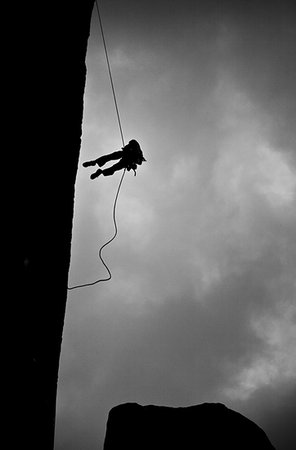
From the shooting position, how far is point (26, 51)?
206 centimetres

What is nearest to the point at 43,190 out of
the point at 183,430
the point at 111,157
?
the point at 111,157

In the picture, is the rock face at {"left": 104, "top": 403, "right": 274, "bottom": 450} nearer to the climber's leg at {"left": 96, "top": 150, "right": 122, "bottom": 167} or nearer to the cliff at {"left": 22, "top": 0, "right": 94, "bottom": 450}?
the cliff at {"left": 22, "top": 0, "right": 94, "bottom": 450}

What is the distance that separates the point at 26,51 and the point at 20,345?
1742 millimetres

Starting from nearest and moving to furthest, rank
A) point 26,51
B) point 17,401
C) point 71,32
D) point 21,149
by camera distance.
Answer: point 17,401, point 21,149, point 26,51, point 71,32

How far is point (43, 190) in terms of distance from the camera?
2.14 m

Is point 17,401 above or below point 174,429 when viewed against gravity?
below

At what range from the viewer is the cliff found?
1.81 metres

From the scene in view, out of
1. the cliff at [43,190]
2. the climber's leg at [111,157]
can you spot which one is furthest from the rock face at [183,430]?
the climber's leg at [111,157]

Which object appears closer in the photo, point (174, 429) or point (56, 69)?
point (56, 69)

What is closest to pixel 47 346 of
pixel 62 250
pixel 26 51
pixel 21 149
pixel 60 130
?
pixel 62 250

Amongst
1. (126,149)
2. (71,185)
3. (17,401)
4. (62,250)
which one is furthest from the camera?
(126,149)

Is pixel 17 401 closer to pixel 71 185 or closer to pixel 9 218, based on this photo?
pixel 9 218

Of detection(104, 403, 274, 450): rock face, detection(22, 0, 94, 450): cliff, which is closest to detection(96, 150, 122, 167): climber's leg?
detection(22, 0, 94, 450): cliff

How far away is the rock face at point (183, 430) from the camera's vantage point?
12.3 feet
